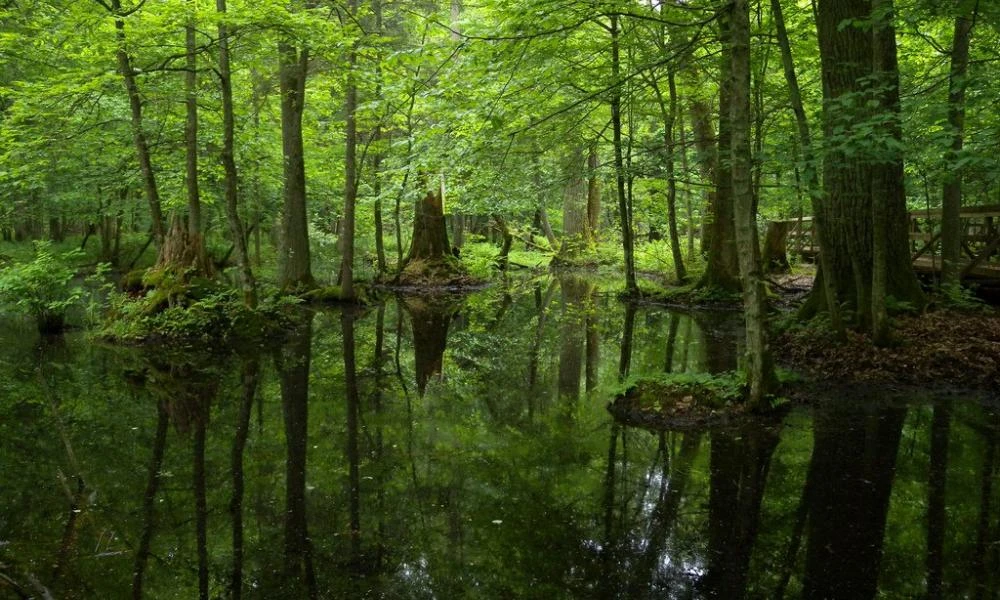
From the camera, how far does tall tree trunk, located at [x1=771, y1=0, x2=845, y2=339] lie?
639 centimetres

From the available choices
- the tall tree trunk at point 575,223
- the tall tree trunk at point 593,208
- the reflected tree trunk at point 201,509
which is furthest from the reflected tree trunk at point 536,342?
the tall tree trunk at point 593,208

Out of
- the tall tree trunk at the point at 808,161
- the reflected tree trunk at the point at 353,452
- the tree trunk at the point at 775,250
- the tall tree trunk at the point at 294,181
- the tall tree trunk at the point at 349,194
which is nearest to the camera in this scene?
the reflected tree trunk at the point at 353,452

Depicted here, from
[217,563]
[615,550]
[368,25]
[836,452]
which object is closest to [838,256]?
[836,452]

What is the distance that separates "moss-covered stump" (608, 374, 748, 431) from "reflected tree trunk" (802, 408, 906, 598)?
0.81 m

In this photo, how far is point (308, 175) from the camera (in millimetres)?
19047

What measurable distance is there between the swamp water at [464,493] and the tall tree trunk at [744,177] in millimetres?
1041

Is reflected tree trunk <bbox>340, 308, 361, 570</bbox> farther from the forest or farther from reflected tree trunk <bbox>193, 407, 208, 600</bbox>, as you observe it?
reflected tree trunk <bbox>193, 407, 208, 600</bbox>

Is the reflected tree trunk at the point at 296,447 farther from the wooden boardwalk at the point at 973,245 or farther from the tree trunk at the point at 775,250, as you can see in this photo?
the tree trunk at the point at 775,250

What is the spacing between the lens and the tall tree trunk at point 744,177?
5656mm

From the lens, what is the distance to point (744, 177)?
19.2 ft

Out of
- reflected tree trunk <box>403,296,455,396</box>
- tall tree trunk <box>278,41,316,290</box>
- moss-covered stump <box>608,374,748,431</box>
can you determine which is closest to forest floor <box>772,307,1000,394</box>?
moss-covered stump <box>608,374,748,431</box>

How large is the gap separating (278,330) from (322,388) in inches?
163

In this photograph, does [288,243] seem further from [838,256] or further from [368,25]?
[838,256]

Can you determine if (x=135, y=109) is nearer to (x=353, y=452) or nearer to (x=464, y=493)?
(x=353, y=452)
